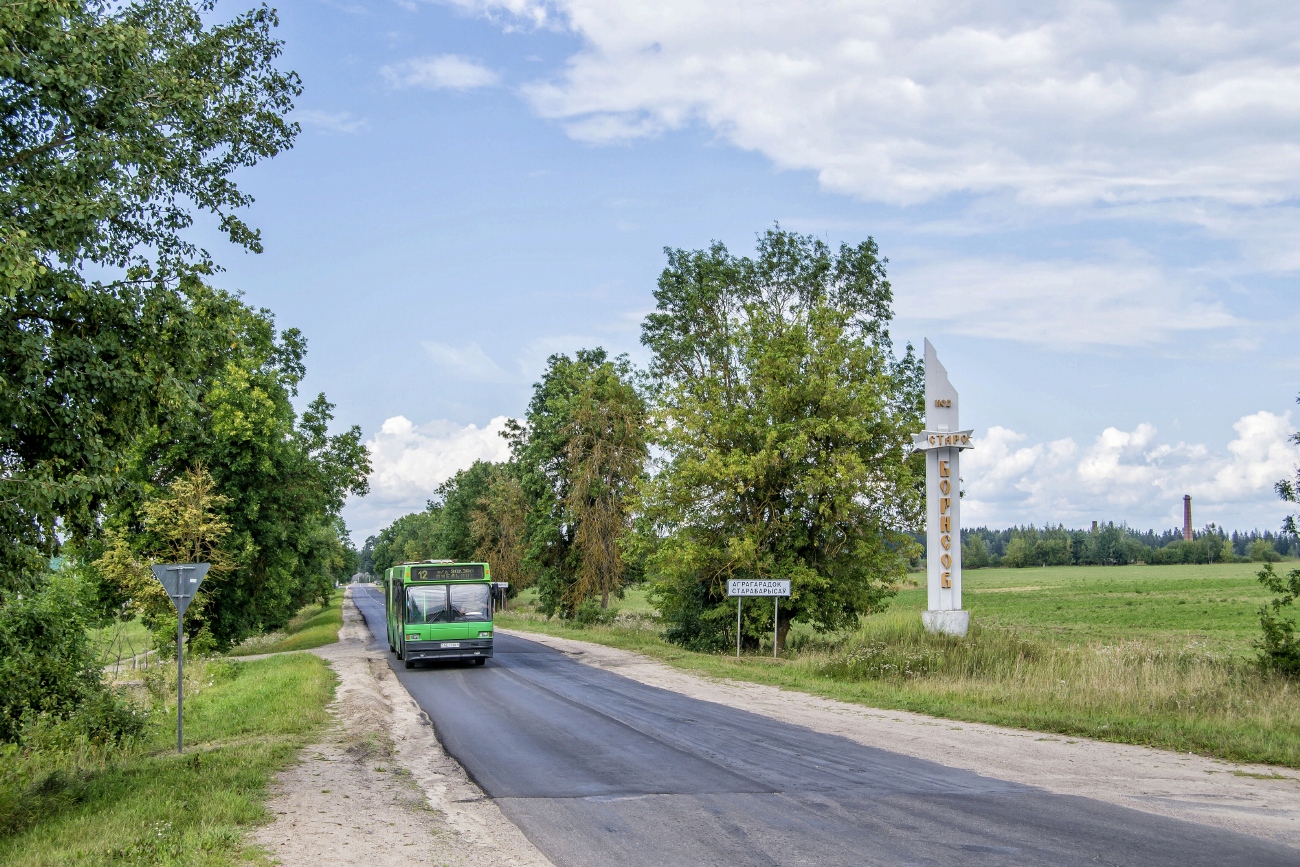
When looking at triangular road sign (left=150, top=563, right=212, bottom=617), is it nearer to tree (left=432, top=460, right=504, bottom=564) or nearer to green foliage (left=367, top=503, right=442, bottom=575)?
tree (left=432, top=460, right=504, bottom=564)

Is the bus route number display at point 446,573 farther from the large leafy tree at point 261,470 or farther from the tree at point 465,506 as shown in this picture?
the tree at point 465,506

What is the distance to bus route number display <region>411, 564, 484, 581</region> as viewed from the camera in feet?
88.9

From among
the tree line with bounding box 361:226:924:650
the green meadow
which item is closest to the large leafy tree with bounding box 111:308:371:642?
the tree line with bounding box 361:226:924:650

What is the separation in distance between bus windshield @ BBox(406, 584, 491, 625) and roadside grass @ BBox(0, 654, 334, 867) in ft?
23.5

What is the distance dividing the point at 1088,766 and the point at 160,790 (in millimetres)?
10519

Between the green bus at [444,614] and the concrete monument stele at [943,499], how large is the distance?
39.5 ft

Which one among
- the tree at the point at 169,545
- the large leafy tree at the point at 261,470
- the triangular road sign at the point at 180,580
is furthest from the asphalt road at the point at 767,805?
the large leafy tree at the point at 261,470

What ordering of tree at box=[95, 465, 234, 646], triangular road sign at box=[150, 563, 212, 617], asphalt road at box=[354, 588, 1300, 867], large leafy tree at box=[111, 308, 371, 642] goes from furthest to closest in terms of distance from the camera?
large leafy tree at box=[111, 308, 371, 642]
tree at box=[95, 465, 234, 646]
triangular road sign at box=[150, 563, 212, 617]
asphalt road at box=[354, 588, 1300, 867]

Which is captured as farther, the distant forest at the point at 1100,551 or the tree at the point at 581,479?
the distant forest at the point at 1100,551

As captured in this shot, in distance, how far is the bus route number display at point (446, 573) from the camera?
27109 mm

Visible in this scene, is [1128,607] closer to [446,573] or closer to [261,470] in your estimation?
[446,573]

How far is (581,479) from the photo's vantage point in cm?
4322

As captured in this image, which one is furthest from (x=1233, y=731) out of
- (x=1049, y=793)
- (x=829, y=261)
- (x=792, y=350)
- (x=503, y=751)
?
(x=829, y=261)

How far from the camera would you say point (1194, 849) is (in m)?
7.70
